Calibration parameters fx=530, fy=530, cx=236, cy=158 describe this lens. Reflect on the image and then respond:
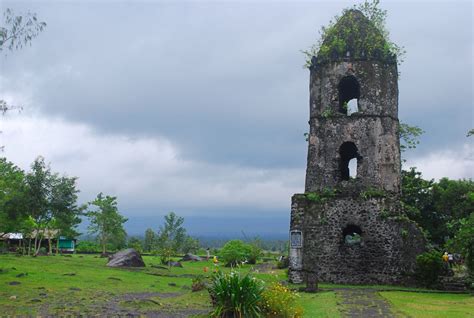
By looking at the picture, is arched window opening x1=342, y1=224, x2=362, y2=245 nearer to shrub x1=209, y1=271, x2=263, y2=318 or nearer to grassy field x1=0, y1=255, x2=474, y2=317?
grassy field x1=0, y1=255, x2=474, y2=317

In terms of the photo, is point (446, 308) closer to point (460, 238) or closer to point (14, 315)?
point (460, 238)

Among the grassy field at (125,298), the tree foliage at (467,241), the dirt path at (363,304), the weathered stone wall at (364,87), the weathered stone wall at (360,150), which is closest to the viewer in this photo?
the grassy field at (125,298)

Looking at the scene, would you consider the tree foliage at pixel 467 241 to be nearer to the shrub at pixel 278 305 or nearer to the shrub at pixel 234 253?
the shrub at pixel 278 305

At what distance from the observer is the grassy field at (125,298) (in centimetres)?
1271

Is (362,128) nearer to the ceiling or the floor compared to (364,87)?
nearer to the floor

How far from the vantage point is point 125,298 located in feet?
49.1

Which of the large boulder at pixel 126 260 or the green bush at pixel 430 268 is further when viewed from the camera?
the large boulder at pixel 126 260

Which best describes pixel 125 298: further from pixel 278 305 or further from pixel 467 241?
pixel 467 241

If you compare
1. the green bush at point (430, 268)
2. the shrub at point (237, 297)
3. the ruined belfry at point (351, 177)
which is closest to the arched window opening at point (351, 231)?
the ruined belfry at point (351, 177)

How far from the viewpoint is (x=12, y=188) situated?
1217 inches

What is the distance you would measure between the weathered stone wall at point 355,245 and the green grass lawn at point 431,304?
2776mm

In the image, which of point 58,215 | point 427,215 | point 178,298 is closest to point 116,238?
point 58,215

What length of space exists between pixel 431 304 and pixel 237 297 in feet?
24.4

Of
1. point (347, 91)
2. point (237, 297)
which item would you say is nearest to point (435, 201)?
point (347, 91)
